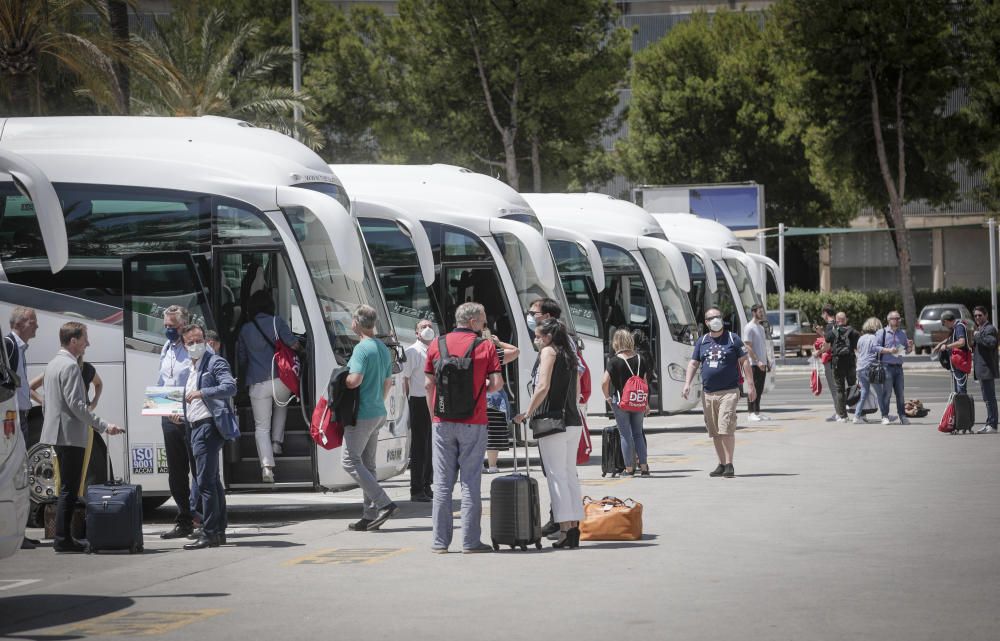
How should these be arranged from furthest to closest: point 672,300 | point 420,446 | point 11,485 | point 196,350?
point 672,300 → point 420,446 → point 196,350 → point 11,485

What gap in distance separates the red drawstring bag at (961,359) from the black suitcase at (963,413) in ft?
2.40

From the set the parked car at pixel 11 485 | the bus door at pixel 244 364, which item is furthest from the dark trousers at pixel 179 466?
the parked car at pixel 11 485

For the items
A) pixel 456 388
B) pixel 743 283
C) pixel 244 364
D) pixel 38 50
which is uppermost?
pixel 38 50

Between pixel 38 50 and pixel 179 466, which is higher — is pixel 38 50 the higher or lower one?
the higher one

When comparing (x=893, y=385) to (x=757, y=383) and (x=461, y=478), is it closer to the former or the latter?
(x=757, y=383)

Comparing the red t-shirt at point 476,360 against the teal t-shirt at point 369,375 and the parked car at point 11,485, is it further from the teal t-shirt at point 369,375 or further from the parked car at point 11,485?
the parked car at point 11,485

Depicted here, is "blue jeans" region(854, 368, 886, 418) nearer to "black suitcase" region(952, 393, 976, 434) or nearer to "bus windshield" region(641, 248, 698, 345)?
"black suitcase" region(952, 393, 976, 434)

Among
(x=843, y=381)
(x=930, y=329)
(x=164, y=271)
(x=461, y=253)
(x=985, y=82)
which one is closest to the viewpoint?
(x=164, y=271)

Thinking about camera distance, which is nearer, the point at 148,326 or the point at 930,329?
the point at 148,326

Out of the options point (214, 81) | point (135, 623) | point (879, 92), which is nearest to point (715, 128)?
point (879, 92)

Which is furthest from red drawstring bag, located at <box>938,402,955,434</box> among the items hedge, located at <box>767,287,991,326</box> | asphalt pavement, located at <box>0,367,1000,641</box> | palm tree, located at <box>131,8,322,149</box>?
hedge, located at <box>767,287,991,326</box>

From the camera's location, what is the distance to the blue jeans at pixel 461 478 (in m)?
11.4

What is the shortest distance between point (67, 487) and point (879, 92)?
139 ft

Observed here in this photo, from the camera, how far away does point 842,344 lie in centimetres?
2530
